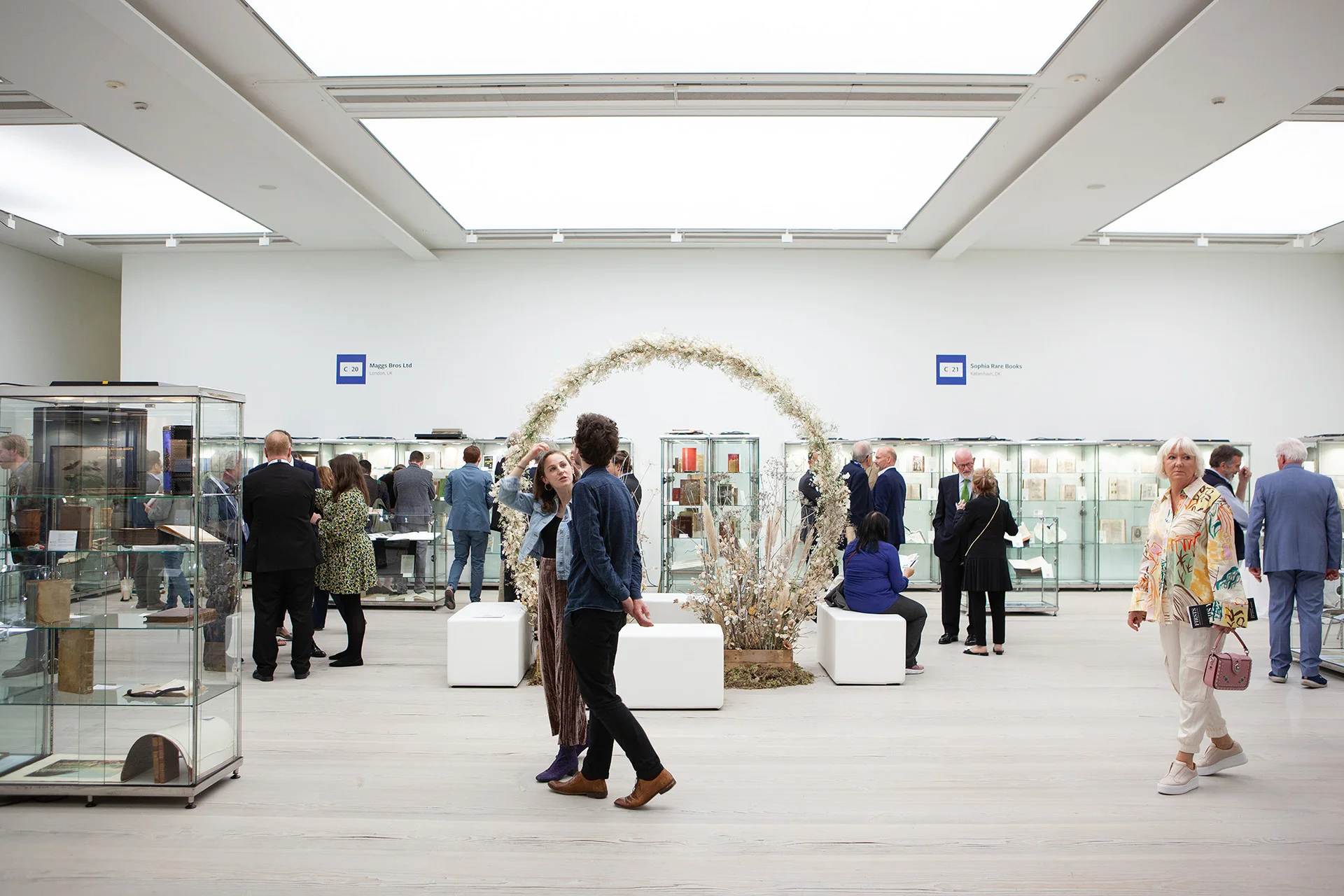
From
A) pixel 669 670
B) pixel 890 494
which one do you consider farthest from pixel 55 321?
pixel 890 494

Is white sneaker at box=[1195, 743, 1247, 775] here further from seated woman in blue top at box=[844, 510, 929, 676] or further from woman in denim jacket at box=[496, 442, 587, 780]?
woman in denim jacket at box=[496, 442, 587, 780]

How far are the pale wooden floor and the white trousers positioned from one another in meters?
0.32

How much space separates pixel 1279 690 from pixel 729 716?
166 inches

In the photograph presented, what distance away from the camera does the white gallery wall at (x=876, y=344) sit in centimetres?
1298

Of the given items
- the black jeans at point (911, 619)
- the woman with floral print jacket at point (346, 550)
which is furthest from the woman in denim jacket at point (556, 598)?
the black jeans at point (911, 619)

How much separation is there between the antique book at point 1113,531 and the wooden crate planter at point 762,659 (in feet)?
24.2

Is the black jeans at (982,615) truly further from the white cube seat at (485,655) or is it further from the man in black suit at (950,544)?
the white cube seat at (485,655)

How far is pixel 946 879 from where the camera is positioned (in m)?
3.44

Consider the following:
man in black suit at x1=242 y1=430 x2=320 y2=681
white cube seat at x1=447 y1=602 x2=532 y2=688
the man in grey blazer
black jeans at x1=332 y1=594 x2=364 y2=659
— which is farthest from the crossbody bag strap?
the man in grey blazer

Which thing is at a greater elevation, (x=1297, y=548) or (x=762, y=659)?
(x=1297, y=548)

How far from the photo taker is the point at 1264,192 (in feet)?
34.4

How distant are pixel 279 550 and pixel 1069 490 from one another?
10104 mm

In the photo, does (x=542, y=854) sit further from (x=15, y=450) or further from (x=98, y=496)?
(x=15, y=450)

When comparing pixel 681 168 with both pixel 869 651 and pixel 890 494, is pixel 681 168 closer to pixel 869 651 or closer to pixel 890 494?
pixel 890 494
